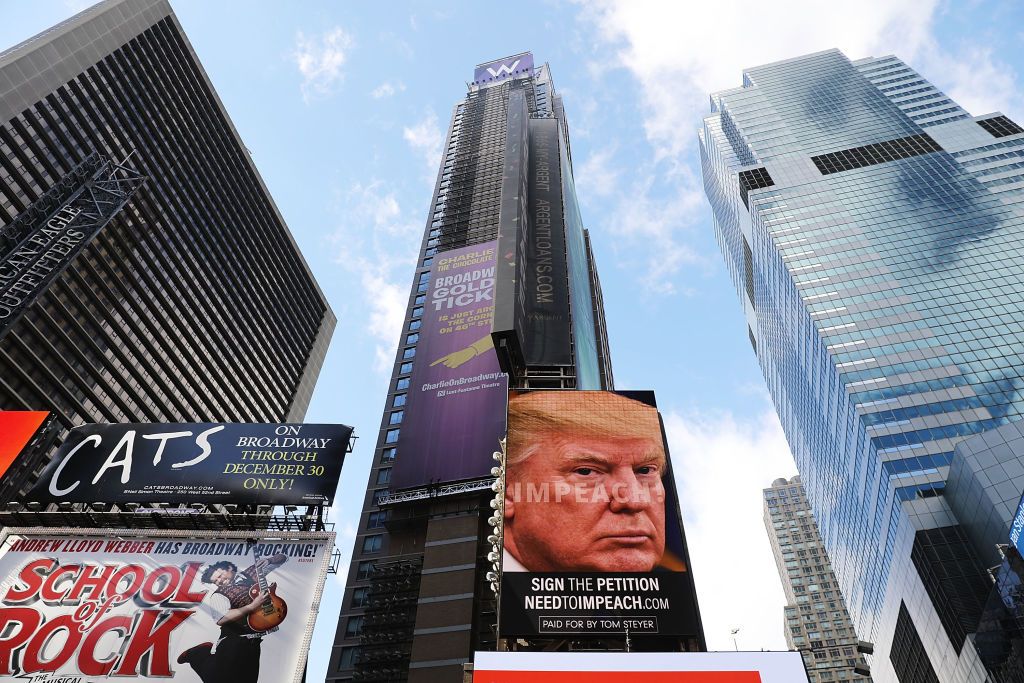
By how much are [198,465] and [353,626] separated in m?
31.0

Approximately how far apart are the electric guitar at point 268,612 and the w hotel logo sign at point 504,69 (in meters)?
135

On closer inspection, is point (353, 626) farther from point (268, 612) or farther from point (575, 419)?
point (268, 612)

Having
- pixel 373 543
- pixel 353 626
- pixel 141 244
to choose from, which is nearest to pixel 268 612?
pixel 353 626

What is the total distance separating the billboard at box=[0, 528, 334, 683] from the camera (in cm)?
2103

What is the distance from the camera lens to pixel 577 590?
93.4 ft

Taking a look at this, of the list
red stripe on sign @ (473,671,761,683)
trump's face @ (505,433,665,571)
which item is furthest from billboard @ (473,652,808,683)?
trump's face @ (505,433,665,571)

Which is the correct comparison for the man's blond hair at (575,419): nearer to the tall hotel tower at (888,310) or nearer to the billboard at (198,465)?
the billboard at (198,465)

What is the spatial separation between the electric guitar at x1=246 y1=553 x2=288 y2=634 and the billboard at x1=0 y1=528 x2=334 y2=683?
3 centimetres

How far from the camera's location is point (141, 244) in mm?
85875

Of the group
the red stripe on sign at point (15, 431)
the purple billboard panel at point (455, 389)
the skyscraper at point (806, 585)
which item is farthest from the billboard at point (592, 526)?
the skyscraper at point (806, 585)

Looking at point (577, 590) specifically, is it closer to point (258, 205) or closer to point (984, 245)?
point (984, 245)

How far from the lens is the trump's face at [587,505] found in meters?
29.7

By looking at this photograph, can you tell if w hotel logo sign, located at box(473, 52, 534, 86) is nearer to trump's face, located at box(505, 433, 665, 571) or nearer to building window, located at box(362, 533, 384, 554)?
building window, located at box(362, 533, 384, 554)

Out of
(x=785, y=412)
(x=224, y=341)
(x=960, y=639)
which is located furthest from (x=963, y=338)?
(x=224, y=341)
